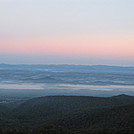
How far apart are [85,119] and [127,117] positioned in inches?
97.8

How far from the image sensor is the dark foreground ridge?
1181cm

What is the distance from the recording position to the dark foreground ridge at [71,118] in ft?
38.8

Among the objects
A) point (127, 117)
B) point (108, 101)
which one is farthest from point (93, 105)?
point (127, 117)

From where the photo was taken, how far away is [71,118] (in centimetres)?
1585

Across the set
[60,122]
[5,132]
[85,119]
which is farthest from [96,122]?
[5,132]

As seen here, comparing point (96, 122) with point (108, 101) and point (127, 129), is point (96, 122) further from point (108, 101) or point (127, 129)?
point (108, 101)

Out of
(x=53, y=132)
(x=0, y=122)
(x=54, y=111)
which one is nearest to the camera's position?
(x=53, y=132)

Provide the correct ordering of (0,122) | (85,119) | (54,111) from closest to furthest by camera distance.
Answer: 1. (85,119)
2. (0,122)
3. (54,111)

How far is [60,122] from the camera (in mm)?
15445

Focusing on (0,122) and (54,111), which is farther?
(54,111)

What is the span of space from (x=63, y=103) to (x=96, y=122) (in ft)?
31.1

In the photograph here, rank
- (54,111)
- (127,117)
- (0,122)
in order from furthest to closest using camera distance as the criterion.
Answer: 1. (54,111)
2. (0,122)
3. (127,117)

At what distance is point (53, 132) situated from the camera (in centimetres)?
1126

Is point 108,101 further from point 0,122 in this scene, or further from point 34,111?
point 0,122
